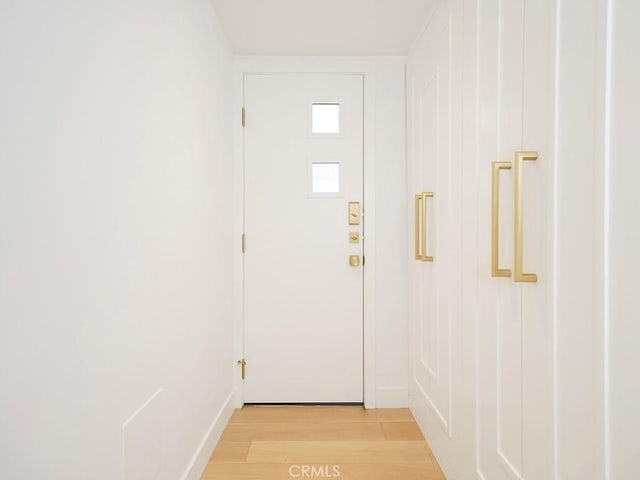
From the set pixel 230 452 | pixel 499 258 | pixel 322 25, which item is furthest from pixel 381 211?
pixel 230 452

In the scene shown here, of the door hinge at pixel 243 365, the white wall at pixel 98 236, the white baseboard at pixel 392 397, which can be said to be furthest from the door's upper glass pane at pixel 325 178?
the white baseboard at pixel 392 397

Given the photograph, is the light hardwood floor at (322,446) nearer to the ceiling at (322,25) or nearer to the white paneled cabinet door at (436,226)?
the white paneled cabinet door at (436,226)

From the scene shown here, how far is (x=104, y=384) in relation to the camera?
103 centimetres

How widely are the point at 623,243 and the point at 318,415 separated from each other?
7.08 feet

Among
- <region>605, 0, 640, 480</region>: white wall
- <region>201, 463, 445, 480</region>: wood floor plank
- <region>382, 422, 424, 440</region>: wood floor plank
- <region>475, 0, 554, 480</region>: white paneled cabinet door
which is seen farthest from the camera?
<region>382, 422, 424, 440</region>: wood floor plank

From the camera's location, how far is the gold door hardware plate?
104 inches

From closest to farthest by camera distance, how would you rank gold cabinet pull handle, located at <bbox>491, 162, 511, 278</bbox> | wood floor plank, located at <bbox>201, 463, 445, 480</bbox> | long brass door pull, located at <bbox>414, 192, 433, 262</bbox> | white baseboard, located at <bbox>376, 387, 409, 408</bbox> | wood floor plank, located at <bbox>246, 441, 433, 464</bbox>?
gold cabinet pull handle, located at <bbox>491, 162, 511, 278</bbox> < wood floor plank, located at <bbox>201, 463, 445, 480</bbox> < wood floor plank, located at <bbox>246, 441, 433, 464</bbox> < long brass door pull, located at <bbox>414, 192, 433, 262</bbox> < white baseboard, located at <bbox>376, 387, 409, 408</bbox>

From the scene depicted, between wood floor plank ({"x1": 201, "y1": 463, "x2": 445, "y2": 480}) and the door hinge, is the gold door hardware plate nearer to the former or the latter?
the door hinge

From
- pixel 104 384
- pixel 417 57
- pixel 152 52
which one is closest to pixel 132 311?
pixel 104 384

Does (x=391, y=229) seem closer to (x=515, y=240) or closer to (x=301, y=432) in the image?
(x=301, y=432)

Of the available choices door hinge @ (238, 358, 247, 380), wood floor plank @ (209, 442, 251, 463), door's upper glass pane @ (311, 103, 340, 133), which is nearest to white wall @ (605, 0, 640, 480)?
wood floor plank @ (209, 442, 251, 463)

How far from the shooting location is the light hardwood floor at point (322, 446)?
6.19 ft

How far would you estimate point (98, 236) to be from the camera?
3.30 feet

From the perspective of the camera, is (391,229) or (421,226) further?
(391,229)
